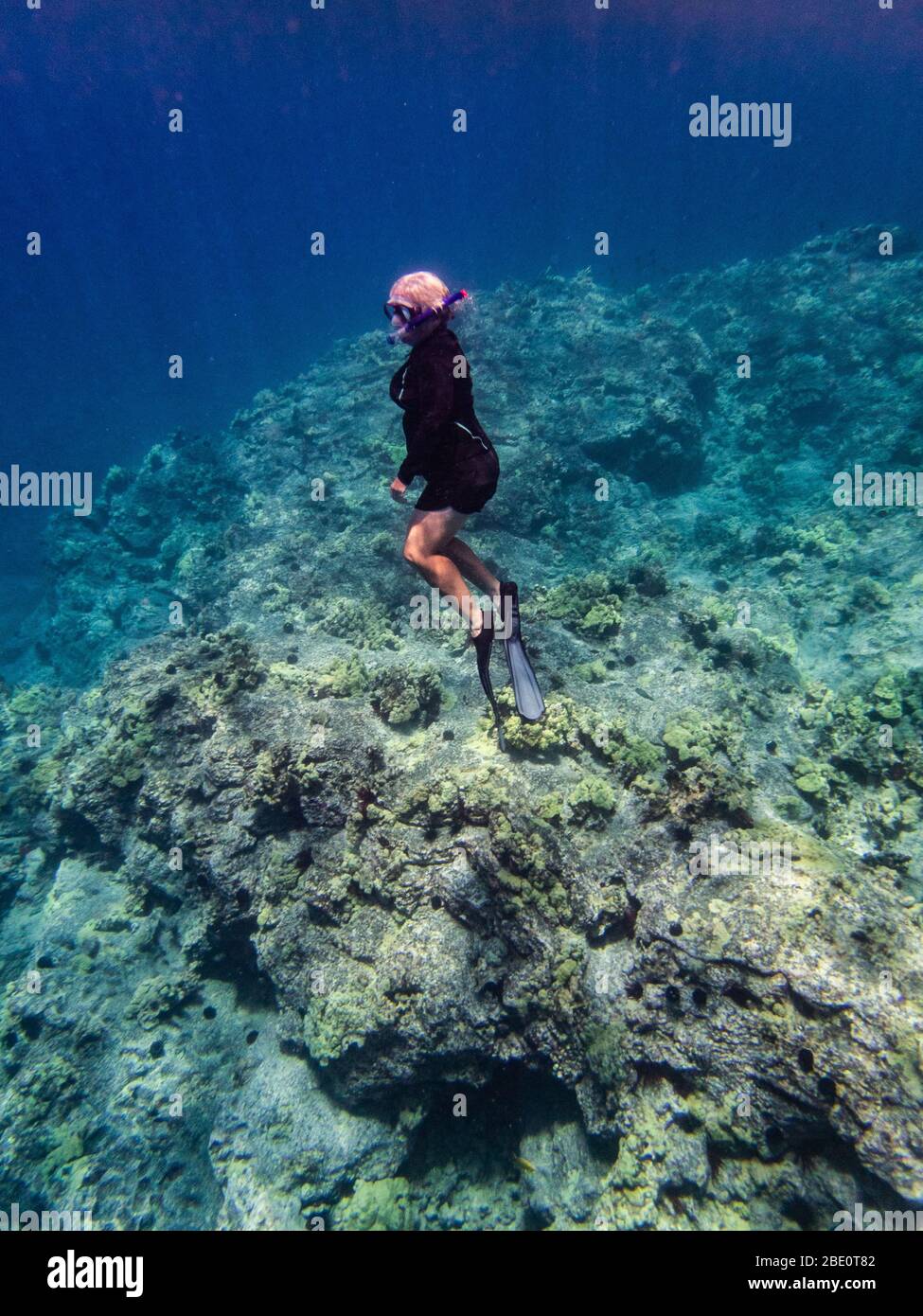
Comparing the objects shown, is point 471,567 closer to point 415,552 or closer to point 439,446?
point 415,552

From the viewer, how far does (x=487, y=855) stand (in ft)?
19.2

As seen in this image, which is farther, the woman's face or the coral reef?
the coral reef

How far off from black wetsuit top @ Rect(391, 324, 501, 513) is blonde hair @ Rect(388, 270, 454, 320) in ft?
→ 0.66

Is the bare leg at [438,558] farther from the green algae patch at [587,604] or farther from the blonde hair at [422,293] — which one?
the green algae patch at [587,604]

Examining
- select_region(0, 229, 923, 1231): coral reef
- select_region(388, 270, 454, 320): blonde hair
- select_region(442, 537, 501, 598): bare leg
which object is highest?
select_region(388, 270, 454, 320): blonde hair

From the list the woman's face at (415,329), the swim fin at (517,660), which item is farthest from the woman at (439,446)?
the swim fin at (517,660)

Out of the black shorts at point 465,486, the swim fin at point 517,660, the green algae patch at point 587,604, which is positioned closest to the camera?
the black shorts at point 465,486

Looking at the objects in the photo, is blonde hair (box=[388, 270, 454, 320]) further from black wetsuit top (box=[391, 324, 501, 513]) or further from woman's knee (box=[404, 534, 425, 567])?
woman's knee (box=[404, 534, 425, 567])

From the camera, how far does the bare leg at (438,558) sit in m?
5.46

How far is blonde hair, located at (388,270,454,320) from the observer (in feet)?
15.6

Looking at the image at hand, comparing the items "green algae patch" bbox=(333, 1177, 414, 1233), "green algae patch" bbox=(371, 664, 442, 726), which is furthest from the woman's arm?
"green algae patch" bbox=(333, 1177, 414, 1233)

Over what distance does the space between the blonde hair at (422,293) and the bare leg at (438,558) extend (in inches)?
66.6

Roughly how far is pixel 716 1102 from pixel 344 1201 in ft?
13.4

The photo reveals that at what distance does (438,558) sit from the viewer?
5629 millimetres
